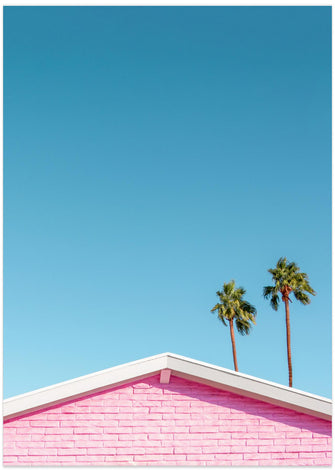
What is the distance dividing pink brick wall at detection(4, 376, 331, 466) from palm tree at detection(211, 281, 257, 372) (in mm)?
31743

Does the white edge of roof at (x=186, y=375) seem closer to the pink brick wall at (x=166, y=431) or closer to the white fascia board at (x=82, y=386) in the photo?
the white fascia board at (x=82, y=386)

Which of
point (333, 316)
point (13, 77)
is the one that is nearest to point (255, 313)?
point (13, 77)

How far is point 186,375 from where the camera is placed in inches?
318

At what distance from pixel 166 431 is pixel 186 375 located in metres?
0.85

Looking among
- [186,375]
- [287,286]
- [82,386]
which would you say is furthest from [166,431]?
[287,286]

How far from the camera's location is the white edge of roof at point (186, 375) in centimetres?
764

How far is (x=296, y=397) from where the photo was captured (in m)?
7.81

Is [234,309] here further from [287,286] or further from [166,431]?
[166,431]

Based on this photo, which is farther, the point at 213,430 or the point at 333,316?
the point at 213,430

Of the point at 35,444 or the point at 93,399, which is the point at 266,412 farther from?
the point at 35,444

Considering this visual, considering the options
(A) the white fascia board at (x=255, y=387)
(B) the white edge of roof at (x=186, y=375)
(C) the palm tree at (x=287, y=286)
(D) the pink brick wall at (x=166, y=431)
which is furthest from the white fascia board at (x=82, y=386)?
(C) the palm tree at (x=287, y=286)

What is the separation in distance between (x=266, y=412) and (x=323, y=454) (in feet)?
3.34

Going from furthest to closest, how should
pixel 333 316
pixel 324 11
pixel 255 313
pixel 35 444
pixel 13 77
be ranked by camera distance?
pixel 255 313, pixel 13 77, pixel 324 11, pixel 35 444, pixel 333 316

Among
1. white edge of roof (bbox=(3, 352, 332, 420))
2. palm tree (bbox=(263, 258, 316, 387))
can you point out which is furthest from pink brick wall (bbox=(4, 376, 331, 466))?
palm tree (bbox=(263, 258, 316, 387))
